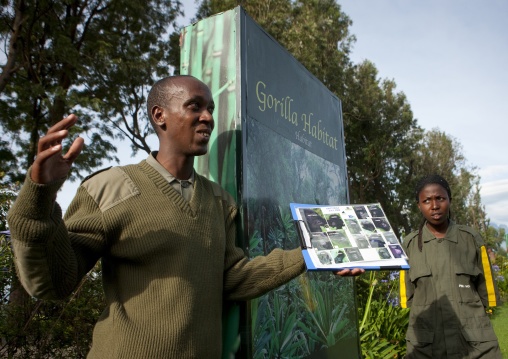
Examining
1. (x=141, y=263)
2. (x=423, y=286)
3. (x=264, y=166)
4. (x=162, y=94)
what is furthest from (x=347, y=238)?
(x=423, y=286)

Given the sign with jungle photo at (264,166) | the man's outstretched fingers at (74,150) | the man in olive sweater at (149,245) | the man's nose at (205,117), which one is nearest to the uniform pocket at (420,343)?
the sign with jungle photo at (264,166)

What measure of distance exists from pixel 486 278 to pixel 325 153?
1.55 meters

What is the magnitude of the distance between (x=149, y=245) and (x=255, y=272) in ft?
1.88

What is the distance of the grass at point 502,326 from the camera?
610 centimetres

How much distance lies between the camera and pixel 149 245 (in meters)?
1.66

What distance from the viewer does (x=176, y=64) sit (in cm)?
1241

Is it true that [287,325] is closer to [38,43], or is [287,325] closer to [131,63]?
[131,63]

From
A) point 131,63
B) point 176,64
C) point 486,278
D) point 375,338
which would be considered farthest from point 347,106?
point 486,278

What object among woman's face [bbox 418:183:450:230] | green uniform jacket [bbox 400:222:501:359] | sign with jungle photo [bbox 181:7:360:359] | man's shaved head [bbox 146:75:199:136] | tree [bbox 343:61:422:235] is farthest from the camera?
tree [bbox 343:61:422:235]

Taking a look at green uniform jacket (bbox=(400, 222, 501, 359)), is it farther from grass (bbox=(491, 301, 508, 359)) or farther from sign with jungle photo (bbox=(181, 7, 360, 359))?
grass (bbox=(491, 301, 508, 359))

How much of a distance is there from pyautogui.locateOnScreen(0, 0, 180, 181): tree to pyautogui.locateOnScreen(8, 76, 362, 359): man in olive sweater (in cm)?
767

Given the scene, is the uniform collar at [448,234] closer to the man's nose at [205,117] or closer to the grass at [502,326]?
the man's nose at [205,117]

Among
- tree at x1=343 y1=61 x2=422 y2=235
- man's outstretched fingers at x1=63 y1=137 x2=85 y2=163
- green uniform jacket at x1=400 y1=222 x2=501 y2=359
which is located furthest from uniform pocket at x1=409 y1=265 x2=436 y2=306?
tree at x1=343 y1=61 x2=422 y2=235

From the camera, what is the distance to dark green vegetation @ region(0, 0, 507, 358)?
3.20 m
